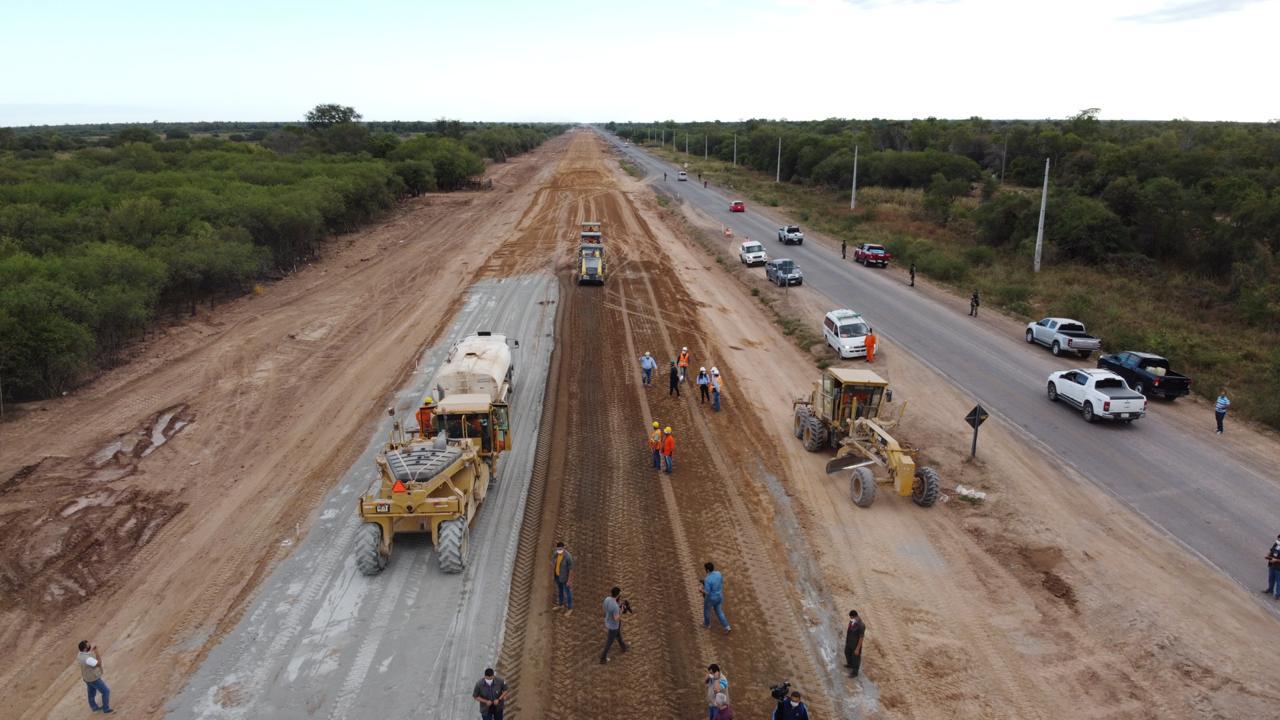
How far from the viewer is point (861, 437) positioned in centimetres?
1895

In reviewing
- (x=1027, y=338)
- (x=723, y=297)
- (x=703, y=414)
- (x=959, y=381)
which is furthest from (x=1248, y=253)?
(x=703, y=414)

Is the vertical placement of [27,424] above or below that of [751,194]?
below

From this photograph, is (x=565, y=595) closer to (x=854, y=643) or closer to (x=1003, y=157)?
(x=854, y=643)

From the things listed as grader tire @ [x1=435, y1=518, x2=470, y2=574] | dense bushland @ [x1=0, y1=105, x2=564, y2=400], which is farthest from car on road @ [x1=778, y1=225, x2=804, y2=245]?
grader tire @ [x1=435, y1=518, x2=470, y2=574]

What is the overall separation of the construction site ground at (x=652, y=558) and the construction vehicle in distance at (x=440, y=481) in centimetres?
86

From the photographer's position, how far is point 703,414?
23781 mm

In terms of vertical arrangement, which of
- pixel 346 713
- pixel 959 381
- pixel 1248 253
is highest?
pixel 1248 253

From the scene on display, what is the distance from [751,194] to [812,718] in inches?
3276

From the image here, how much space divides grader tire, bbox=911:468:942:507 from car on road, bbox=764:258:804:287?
2449 centimetres

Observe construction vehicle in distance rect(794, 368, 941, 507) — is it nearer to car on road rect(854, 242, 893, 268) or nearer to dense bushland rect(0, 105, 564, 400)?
dense bushland rect(0, 105, 564, 400)

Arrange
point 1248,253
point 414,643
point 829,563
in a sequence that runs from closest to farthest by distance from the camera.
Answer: point 414,643, point 829,563, point 1248,253

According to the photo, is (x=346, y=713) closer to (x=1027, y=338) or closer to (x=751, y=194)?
(x=1027, y=338)

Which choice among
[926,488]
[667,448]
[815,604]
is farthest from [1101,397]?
[815,604]

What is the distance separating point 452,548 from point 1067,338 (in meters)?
25.1
